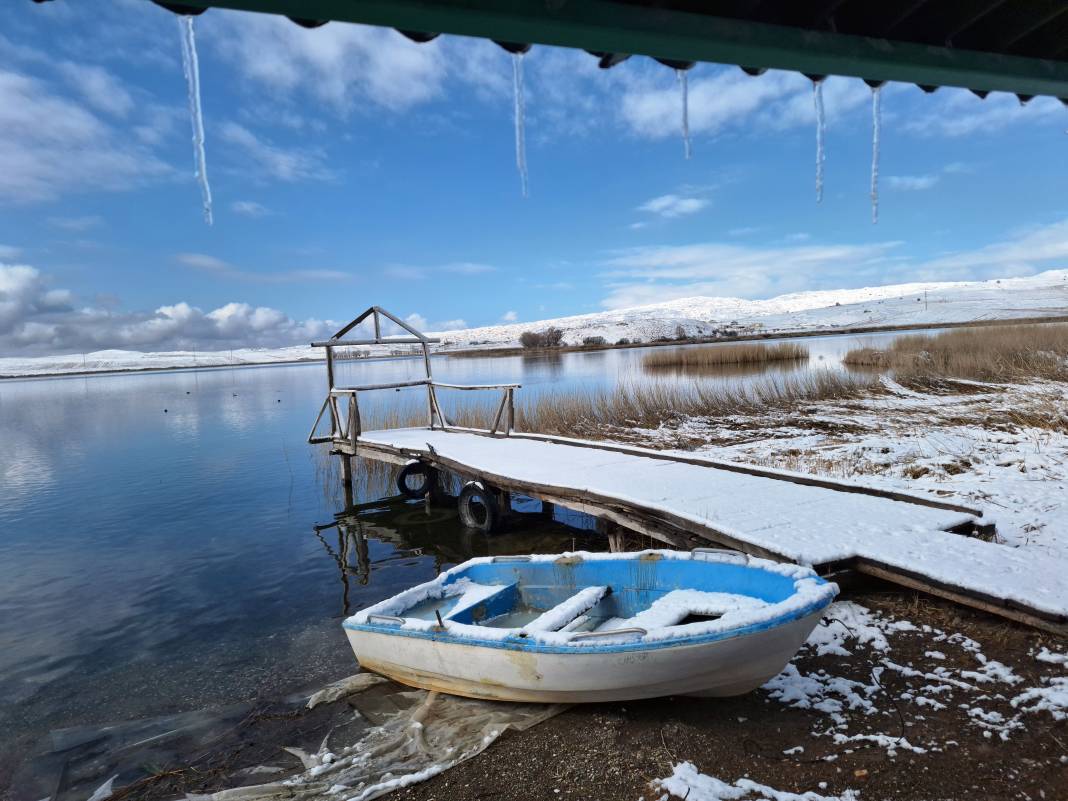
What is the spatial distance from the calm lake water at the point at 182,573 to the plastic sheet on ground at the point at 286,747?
0.41 m

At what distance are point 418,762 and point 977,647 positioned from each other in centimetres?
355

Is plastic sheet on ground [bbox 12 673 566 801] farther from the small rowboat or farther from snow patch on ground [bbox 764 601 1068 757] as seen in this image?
snow patch on ground [bbox 764 601 1068 757]

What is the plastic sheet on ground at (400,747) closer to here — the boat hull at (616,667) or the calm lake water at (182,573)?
the boat hull at (616,667)

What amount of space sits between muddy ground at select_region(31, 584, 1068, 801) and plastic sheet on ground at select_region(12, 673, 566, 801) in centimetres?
4

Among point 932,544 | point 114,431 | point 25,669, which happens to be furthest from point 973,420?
point 114,431

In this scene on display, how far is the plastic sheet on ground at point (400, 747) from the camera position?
369cm

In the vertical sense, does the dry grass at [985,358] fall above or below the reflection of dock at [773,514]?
above

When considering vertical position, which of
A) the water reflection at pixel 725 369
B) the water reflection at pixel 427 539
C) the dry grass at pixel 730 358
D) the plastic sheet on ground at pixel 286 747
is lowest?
the water reflection at pixel 427 539

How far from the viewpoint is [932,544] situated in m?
5.25

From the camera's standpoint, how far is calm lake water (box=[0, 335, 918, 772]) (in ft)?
18.7

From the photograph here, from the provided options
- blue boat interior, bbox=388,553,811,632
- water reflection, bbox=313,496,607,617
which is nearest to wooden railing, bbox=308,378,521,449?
water reflection, bbox=313,496,607,617

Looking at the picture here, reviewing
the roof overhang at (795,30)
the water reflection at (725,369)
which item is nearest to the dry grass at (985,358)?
the water reflection at (725,369)

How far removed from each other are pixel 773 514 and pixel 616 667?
3032 millimetres

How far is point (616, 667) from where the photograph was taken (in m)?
3.77
